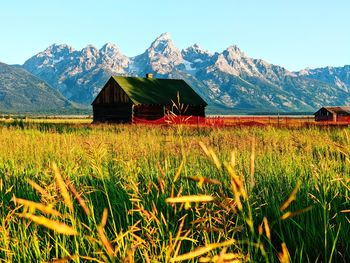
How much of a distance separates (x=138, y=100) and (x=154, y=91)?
382 cm

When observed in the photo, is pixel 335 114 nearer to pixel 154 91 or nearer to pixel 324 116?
pixel 324 116

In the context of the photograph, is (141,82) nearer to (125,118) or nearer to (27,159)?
(125,118)

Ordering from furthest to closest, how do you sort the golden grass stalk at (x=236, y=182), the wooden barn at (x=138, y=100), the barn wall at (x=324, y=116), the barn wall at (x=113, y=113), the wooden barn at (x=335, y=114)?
the barn wall at (x=324, y=116) → the wooden barn at (x=335, y=114) → the barn wall at (x=113, y=113) → the wooden barn at (x=138, y=100) → the golden grass stalk at (x=236, y=182)

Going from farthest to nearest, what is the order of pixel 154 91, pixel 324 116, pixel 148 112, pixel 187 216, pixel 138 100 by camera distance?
pixel 324 116
pixel 154 91
pixel 148 112
pixel 138 100
pixel 187 216

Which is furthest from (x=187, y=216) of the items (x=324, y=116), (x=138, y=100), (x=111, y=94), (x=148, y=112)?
(x=324, y=116)

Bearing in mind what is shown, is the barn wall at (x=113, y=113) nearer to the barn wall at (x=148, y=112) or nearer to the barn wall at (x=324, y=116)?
the barn wall at (x=148, y=112)

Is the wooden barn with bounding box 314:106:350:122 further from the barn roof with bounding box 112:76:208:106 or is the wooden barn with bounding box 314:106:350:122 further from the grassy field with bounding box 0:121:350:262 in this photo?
the grassy field with bounding box 0:121:350:262

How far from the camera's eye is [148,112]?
4881cm

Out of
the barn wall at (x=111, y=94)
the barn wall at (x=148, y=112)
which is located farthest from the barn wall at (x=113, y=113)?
the barn wall at (x=148, y=112)

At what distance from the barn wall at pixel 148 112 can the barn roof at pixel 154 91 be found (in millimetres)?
A: 972

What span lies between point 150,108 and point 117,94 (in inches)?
174

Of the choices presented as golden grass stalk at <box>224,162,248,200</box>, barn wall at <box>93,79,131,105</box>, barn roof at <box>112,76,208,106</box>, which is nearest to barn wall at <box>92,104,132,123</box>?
barn wall at <box>93,79,131,105</box>

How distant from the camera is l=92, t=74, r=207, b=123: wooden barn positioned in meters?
48.2

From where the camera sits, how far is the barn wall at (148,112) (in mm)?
48344
